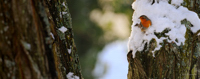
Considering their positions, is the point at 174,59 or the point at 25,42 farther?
the point at 174,59

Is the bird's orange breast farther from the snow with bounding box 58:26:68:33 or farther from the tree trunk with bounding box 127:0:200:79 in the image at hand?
the snow with bounding box 58:26:68:33

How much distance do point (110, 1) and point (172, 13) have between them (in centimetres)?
428

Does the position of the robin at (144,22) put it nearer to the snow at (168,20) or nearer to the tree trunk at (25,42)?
the snow at (168,20)

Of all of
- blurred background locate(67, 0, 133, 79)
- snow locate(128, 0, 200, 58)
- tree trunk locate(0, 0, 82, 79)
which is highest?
blurred background locate(67, 0, 133, 79)

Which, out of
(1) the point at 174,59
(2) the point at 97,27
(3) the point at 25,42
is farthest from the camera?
(2) the point at 97,27

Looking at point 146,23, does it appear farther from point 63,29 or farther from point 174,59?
point 63,29

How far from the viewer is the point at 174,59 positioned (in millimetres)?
1101

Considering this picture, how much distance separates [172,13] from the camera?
3.69ft

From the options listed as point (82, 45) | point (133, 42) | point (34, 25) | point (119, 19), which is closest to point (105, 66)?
point (82, 45)

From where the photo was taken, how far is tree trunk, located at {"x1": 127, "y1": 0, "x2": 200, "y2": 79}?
1097 millimetres

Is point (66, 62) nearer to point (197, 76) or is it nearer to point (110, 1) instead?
point (197, 76)

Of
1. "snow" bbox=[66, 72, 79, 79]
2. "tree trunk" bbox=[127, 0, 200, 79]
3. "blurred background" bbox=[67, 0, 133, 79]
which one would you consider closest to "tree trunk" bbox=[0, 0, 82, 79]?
"snow" bbox=[66, 72, 79, 79]

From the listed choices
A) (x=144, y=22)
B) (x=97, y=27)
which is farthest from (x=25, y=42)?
(x=97, y=27)

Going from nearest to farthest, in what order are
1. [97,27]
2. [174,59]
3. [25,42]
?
[25,42] < [174,59] < [97,27]
